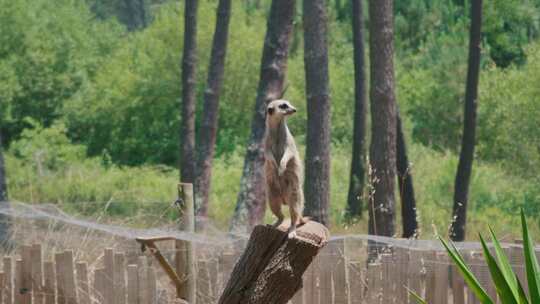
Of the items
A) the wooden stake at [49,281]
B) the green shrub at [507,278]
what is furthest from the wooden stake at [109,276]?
the green shrub at [507,278]

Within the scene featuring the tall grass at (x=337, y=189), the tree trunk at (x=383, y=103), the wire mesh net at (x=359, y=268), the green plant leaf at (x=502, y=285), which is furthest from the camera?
the tall grass at (x=337, y=189)

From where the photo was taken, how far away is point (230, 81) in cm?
3206

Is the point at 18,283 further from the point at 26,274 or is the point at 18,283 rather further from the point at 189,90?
the point at 189,90

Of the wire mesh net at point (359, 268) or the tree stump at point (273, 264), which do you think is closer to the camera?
the tree stump at point (273, 264)

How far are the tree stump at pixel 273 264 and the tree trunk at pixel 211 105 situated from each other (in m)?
12.9

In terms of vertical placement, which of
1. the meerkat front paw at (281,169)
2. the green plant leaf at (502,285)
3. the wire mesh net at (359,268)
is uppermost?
the meerkat front paw at (281,169)

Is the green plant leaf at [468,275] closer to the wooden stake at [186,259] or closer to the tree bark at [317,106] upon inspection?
the wooden stake at [186,259]

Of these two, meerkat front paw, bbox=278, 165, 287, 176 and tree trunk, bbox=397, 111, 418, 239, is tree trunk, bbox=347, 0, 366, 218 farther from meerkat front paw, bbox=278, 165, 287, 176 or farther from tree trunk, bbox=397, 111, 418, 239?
meerkat front paw, bbox=278, 165, 287, 176

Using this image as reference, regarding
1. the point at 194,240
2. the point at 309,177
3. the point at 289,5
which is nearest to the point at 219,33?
the point at 289,5

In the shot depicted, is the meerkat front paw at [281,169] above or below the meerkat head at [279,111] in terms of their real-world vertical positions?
below

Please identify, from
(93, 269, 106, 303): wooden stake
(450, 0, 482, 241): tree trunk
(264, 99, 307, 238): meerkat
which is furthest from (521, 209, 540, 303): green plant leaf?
(450, 0, 482, 241): tree trunk

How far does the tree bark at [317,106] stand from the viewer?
13.7 metres

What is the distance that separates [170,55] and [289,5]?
57.2 ft

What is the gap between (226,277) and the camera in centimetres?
900
